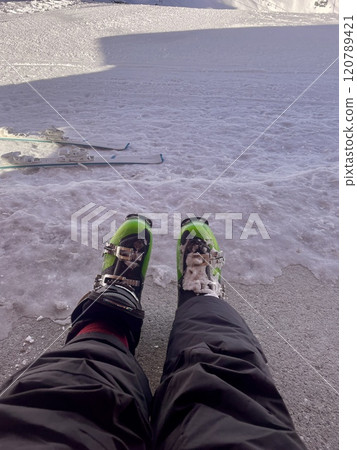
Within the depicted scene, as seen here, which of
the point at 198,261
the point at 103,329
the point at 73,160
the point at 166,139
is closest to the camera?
the point at 103,329

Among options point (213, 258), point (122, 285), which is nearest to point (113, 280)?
point (122, 285)

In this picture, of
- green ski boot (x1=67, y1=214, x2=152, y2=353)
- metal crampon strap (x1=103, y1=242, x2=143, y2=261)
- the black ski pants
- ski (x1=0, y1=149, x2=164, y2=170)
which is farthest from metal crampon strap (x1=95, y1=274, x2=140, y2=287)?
ski (x1=0, y1=149, x2=164, y2=170)

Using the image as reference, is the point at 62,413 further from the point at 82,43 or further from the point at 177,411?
the point at 82,43

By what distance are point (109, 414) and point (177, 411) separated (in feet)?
0.43

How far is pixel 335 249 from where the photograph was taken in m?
1.54

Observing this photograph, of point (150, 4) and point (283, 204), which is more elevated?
point (150, 4)

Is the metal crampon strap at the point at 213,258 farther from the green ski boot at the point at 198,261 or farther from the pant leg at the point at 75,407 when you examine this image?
the pant leg at the point at 75,407

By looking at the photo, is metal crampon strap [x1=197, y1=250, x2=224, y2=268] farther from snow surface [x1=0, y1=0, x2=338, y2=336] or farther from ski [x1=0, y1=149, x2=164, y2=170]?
ski [x1=0, y1=149, x2=164, y2=170]

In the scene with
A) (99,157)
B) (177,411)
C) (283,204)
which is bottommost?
(177,411)

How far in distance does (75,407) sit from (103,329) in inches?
13.5

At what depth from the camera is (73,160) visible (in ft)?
7.06

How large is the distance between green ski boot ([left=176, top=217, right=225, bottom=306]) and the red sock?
10.6 inches

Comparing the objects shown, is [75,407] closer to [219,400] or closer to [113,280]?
[219,400]
